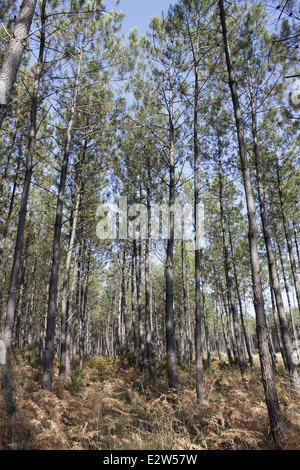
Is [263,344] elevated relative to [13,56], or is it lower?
lower

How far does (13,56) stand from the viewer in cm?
362

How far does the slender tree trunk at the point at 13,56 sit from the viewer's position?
3393mm

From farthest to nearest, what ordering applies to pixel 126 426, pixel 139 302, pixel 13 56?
1. pixel 139 302
2. pixel 126 426
3. pixel 13 56

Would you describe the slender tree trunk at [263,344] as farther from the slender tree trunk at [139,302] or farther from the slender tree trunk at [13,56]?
the slender tree trunk at [139,302]

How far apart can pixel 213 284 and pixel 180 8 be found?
16.9 m

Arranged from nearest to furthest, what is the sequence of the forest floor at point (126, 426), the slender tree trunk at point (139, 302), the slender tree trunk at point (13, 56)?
the slender tree trunk at point (13, 56)
the forest floor at point (126, 426)
the slender tree trunk at point (139, 302)

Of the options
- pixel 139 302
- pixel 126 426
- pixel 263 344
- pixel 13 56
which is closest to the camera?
pixel 13 56

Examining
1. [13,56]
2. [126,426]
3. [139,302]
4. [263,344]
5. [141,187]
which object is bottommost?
[126,426]

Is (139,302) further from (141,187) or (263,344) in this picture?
(263,344)

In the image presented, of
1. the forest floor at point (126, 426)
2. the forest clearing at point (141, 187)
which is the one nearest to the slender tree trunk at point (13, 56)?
the forest clearing at point (141, 187)

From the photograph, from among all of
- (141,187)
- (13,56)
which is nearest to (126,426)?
(13,56)

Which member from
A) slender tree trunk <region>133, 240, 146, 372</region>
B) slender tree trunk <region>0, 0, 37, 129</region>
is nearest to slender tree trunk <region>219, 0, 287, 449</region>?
slender tree trunk <region>0, 0, 37, 129</region>
